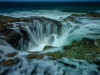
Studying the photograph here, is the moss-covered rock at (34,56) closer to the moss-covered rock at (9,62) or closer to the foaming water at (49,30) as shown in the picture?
the moss-covered rock at (9,62)

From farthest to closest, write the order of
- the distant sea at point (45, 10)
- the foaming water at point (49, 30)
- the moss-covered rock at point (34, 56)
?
the distant sea at point (45, 10)
the foaming water at point (49, 30)
the moss-covered rock at point (34, 56)

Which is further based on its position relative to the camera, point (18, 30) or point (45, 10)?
point (45, 10)

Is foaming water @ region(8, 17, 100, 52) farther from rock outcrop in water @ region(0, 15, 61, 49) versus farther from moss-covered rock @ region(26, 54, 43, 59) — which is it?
moss-covered rock @ region(26, 54, 43, 59)

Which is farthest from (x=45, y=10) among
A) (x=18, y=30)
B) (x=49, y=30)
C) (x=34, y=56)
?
(x=34, y=56)

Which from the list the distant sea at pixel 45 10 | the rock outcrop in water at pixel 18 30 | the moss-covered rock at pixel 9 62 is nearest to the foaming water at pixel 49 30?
the rock outcrop in water at pixel 18 30

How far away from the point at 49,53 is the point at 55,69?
4.09 ft

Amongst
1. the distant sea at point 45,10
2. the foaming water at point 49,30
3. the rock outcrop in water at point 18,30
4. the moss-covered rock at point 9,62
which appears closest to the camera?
the moss-covered rock at point 9,62

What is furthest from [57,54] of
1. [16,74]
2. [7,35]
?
[7,35]

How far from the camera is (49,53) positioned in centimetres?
645

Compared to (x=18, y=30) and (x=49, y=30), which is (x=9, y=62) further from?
(x=49, y=30)

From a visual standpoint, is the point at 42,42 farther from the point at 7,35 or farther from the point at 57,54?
the point at 57,54

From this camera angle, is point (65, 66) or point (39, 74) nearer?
point (39, 74)

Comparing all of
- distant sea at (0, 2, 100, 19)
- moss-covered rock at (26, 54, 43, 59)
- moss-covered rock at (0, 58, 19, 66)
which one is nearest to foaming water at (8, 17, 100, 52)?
moss-covered rock at (26, 54, 43, 59)

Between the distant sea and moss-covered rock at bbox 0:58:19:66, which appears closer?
moss-covered rock at bbox 0:58:19:66
